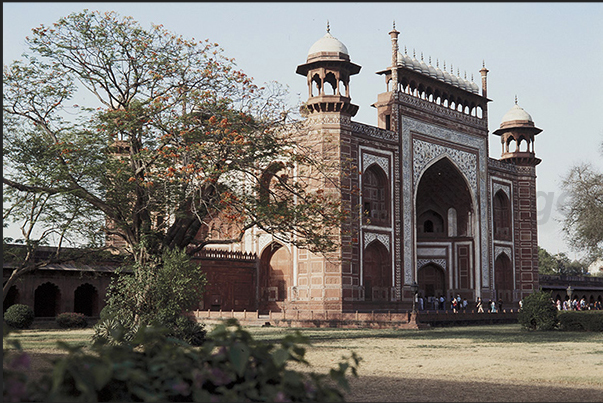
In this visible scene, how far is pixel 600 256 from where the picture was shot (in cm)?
2652

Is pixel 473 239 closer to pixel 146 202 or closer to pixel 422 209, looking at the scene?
pixel 422 209

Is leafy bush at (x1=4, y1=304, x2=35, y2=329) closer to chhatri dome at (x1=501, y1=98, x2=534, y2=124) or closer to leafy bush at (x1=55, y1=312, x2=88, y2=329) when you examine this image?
leafy bush at (x1=55, y1=312, x2=88, y2=329)

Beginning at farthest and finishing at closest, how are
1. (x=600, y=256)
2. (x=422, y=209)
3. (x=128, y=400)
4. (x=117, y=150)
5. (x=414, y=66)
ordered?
(x=422, y=209)
(x=414, y=66)
(x=600, y=256)
(x=117, y=150)
(x=128, y=400)

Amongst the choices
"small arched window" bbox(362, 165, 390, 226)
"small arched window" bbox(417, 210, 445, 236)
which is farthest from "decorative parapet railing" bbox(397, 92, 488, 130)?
"small arched window" bbox(417, 210, 445, 236)

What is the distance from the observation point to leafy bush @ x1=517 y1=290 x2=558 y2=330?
20.8 m

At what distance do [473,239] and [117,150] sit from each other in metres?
23.6

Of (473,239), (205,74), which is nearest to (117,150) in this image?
(205,74)

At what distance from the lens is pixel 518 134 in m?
37.2

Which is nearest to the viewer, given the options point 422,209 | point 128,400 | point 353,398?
point 128,400

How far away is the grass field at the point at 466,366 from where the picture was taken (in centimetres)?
723

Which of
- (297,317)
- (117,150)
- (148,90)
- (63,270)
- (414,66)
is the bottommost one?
(297,317)

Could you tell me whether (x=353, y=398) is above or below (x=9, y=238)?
below

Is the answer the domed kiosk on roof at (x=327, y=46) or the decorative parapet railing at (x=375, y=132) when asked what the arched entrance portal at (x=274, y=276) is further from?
the domed kiosk on roof at (x=327, y=46)

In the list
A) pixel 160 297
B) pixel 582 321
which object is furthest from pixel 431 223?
pixel 160 297
